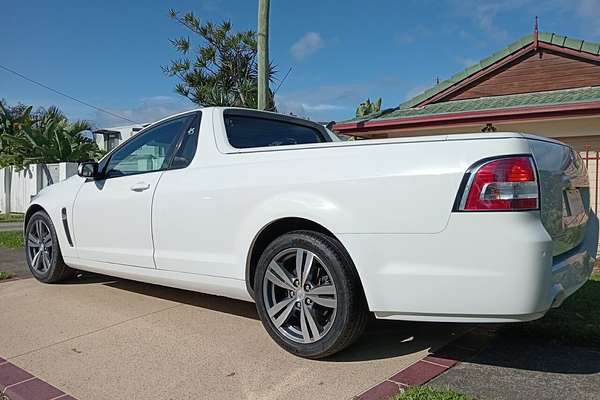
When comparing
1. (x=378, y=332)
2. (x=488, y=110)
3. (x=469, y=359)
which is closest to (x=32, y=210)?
(x=378, y=332)

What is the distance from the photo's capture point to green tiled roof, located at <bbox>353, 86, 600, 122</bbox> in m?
8.32

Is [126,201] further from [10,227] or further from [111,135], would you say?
[111,135]

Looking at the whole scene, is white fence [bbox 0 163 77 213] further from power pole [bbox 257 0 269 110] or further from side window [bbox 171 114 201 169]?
side window [bbox 171 114 201 169]

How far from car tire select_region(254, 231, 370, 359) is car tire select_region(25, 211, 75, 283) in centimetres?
283

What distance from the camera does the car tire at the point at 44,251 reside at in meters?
5.16

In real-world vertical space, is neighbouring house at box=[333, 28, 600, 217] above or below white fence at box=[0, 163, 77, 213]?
above

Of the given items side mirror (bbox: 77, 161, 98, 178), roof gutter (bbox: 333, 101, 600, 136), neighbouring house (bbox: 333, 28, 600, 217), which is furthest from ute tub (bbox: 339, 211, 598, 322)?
neighbouring house (bbox: 333, 28, 600, 217)

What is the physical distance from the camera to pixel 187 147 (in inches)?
157

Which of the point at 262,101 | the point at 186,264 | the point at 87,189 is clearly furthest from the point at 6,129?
the point at 186,264

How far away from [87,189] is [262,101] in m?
3.47

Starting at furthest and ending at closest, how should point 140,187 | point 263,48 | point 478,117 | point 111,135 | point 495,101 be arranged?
point 111,135 → point 495,101 → point 478,117 → point 263,48 → point 140,187

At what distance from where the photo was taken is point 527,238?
247 centimetres

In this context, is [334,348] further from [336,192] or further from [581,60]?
[581,60]

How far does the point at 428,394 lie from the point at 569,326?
162cm
